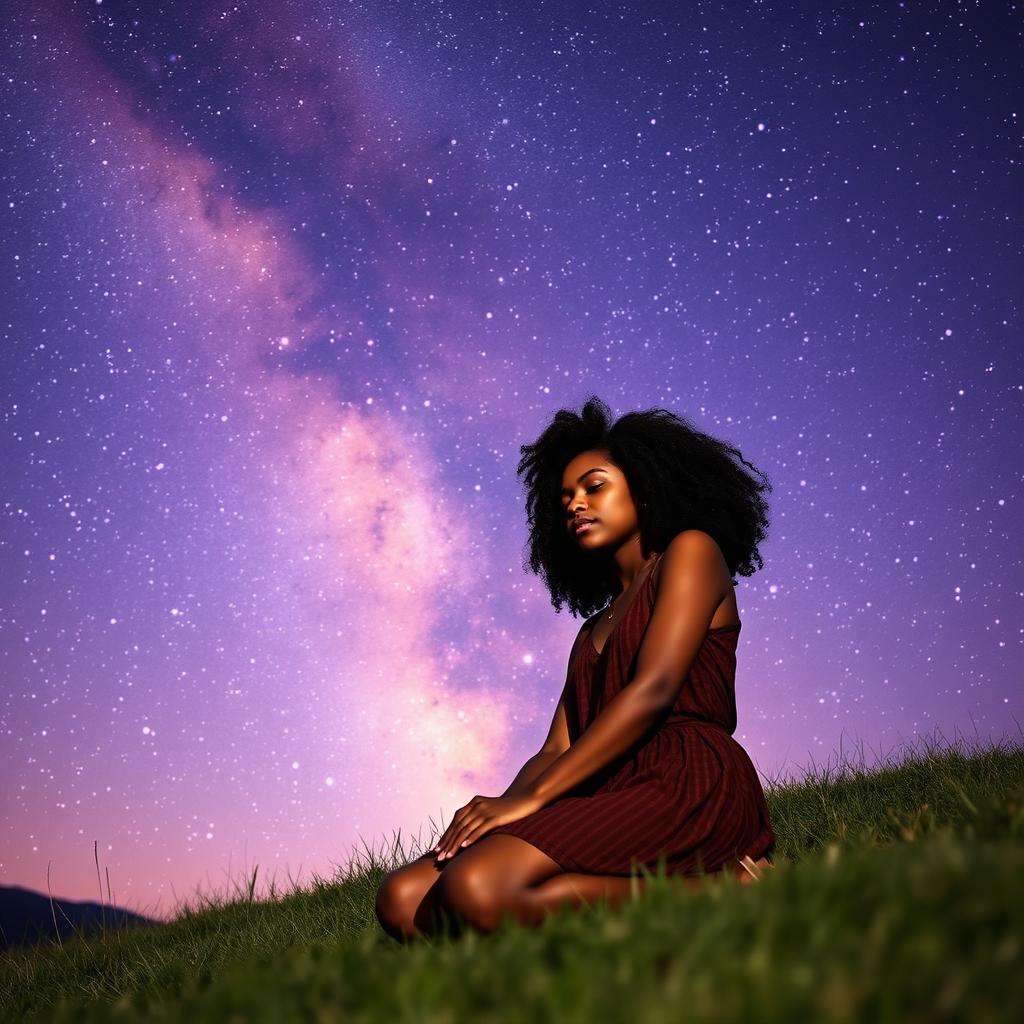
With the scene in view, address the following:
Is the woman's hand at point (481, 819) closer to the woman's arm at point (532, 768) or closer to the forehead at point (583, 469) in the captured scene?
the woman's arm at point (532, 768)

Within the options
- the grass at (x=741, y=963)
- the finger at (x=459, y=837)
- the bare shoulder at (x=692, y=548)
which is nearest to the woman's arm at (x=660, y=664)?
the bare shoulder at (x=692, y=548)

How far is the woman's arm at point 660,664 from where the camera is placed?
312 centimetres

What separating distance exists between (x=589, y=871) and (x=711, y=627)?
1236 mm

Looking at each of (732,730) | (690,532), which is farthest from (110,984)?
(690,532)

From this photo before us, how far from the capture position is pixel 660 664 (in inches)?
128

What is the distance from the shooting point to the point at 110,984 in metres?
4.61

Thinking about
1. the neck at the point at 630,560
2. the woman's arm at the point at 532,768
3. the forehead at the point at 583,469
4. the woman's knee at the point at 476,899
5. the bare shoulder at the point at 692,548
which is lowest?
the woman's knee at the point at 476,899

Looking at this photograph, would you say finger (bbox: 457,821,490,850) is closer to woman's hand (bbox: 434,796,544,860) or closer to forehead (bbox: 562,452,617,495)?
woman's hand (bbox: 434,796,544,860)

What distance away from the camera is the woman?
284 cm

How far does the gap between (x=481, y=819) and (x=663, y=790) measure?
70 cm

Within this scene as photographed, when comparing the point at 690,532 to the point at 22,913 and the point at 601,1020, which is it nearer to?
the point at 601,1020

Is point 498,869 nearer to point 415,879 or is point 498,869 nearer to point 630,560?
point 415,879

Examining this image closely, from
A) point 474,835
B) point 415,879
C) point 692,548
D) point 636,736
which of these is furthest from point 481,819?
point 692,548

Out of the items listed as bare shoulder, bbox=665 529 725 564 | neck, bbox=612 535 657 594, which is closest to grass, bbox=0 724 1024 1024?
bare shoulder, bbox=665 529 725 564
